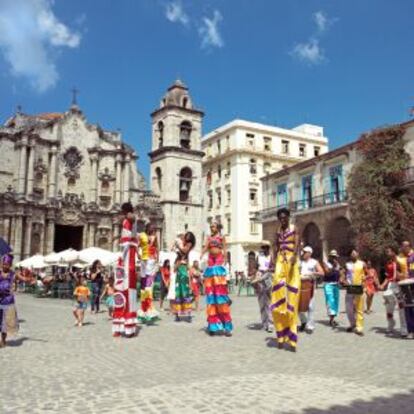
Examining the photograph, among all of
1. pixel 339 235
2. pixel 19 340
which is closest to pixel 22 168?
pixel 339 235

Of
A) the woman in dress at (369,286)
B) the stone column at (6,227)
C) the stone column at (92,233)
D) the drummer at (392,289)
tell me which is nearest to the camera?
the drummer at (392,289)

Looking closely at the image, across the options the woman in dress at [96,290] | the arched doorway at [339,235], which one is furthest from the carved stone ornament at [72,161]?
the woman in dress at [96,290]

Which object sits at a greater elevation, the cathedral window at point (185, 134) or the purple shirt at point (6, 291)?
→ the cathedral window at point (185, 134)

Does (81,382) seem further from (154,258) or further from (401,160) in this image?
(401,160)

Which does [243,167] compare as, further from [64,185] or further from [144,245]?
[144,245]

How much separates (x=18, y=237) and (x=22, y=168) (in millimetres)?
5982

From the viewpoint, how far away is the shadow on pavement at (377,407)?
415 cm

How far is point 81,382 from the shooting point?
17.1 ft

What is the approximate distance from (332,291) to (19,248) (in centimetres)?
3125

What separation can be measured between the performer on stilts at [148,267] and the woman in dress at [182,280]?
555 mm

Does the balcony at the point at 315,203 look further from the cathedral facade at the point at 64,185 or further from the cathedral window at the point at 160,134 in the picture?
the cathedral window at the point at 160,134

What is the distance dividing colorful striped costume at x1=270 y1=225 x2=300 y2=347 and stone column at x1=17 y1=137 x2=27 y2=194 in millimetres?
34853

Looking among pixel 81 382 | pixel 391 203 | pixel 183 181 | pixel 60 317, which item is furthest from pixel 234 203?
pixel 81 382

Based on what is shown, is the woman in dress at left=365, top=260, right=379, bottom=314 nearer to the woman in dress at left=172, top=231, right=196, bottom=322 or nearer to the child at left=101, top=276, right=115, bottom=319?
the woman in dress at left=172, top=231, right=196, bottom=322
